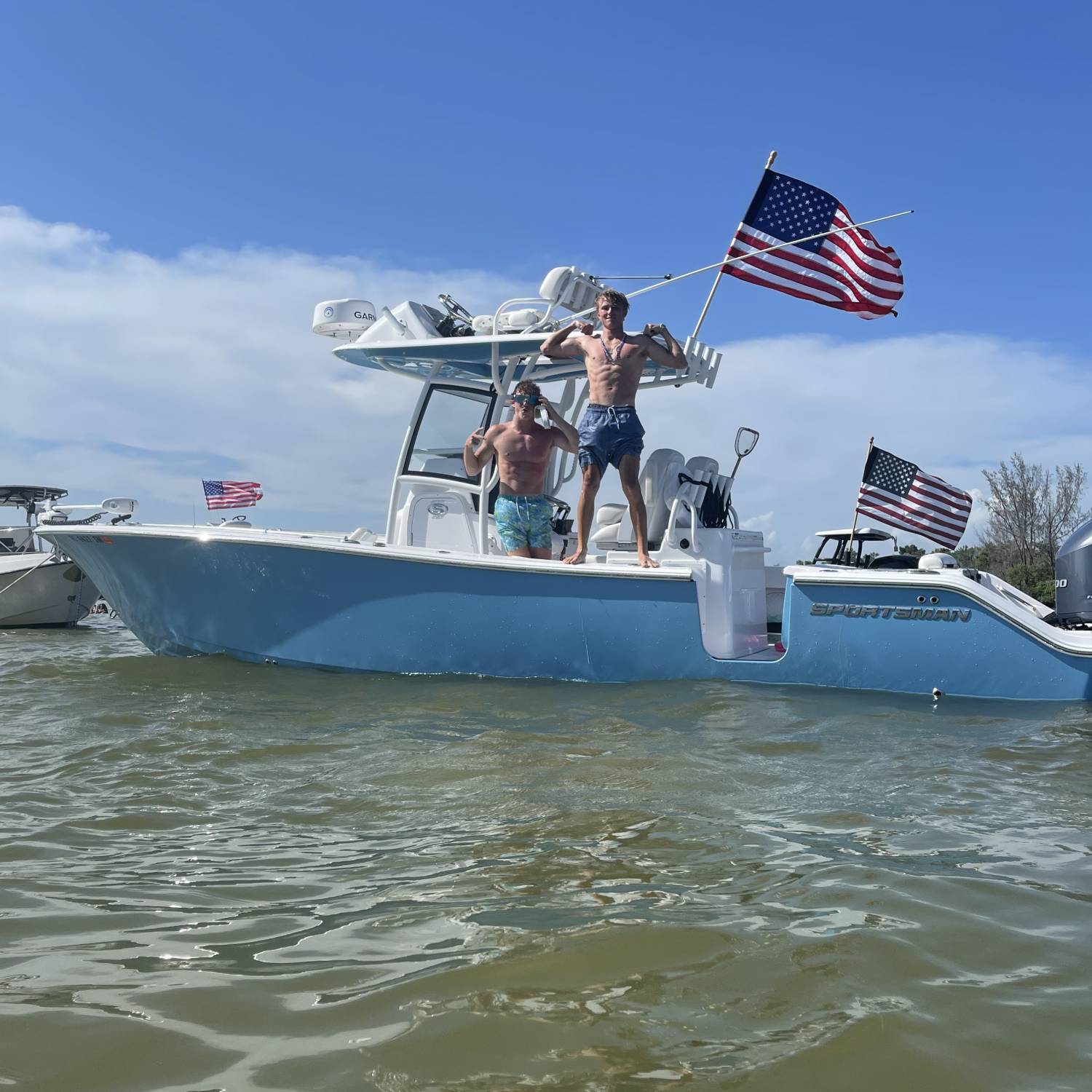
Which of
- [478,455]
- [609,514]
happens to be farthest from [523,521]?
[609,514]

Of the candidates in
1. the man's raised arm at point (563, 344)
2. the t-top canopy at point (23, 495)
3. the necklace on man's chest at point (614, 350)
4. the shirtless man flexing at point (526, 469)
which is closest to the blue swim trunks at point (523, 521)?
the shirtless man flexing at point (526, 469)

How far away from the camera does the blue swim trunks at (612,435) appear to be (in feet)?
22.0

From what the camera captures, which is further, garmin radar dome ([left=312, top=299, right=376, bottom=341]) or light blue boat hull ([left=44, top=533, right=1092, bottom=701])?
garmin radar dome ([left=312, top=299, right=376, bottom=341])

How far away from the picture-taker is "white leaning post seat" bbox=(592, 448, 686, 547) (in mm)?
7230

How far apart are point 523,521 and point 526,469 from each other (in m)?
0.38

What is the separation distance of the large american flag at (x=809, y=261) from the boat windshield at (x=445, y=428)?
2282mm

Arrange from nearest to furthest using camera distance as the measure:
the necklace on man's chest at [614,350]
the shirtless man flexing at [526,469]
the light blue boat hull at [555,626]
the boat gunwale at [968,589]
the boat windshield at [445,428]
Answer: the boat gunwale at [968,589] → the light blue boat hull at [555,626] → the necklace on man's chest at [614,350] → the shirtless man flexing at [526,469] → the boat windshield at [445,428]

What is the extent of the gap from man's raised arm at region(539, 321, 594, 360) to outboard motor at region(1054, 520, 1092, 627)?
346cm

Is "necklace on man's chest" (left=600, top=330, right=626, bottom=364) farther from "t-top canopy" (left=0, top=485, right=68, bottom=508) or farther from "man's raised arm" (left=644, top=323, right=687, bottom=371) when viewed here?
"t-top canopy" (left=0, top=485, right=68, bottom=508)

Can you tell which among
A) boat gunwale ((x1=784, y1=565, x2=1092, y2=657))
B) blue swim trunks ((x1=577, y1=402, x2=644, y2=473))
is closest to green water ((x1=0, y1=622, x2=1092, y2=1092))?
boat gunwale ((x1=784, y1=565, x2=1092, y2=657))

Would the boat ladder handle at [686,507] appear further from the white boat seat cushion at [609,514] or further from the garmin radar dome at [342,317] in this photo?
the garmin radar dome at [342,317]

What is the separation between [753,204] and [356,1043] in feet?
22.8

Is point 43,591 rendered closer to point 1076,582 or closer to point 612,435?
point 612,435

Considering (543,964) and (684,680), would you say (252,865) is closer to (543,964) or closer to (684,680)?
(543,964)
